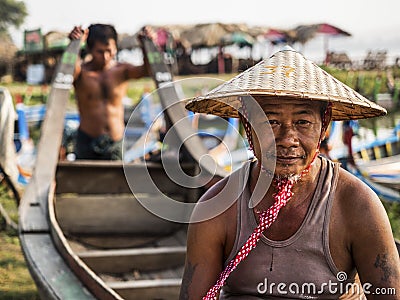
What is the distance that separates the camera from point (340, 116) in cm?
193

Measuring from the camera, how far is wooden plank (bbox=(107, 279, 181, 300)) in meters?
3.04

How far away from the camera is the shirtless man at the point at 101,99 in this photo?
17.1 ft

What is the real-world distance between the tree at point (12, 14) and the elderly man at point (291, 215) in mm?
36069

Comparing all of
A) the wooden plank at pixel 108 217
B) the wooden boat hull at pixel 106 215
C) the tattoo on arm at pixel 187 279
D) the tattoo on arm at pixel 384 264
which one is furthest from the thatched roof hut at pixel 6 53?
the tattoo on arm at pixel 384 264

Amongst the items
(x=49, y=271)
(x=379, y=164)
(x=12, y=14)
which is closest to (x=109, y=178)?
(x=49, y=271)

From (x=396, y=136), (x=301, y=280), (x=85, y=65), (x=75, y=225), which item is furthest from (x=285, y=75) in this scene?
(x=396, y=136)

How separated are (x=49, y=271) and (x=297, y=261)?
135 cm

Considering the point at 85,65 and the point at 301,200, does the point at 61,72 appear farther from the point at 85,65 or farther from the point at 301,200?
the point at 301,200

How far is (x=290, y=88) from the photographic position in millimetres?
1568

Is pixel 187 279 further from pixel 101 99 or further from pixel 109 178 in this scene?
pixel 101 99

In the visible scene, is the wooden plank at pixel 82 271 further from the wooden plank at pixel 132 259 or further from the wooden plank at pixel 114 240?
the wooden plank at pixel 114 240

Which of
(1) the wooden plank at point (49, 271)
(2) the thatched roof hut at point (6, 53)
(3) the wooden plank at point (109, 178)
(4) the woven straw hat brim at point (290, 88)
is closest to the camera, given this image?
(4) the woven straw hat brim at point (290, 88)

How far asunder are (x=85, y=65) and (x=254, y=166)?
383cm

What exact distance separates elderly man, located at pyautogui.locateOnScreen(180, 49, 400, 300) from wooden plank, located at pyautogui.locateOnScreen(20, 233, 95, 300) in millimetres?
819
